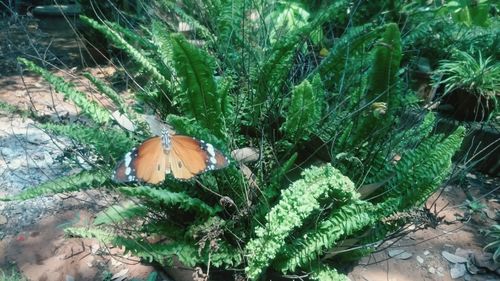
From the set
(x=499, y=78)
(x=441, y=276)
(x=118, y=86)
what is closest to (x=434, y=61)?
(x=499, y=78)

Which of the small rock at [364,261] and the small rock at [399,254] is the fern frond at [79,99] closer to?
the small rock at [364,261]

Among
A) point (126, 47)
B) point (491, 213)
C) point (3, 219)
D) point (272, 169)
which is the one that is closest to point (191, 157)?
point (272, 169)

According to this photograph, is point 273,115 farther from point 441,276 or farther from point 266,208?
point 441,276

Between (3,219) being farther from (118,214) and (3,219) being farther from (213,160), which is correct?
(213,160)

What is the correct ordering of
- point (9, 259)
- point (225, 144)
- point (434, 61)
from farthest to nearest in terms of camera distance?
point (434, 61), point (9, 259), point (225, 144)

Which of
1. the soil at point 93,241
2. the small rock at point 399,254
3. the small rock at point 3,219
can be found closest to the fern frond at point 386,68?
the soil at point 93,241
